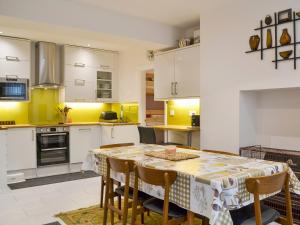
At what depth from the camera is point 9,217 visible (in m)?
3.06

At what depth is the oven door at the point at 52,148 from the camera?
192 inches

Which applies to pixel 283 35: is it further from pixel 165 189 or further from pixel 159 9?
pixel 165 189

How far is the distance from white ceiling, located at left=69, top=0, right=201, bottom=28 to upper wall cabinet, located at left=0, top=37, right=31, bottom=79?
190cm

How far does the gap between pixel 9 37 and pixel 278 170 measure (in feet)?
15.6

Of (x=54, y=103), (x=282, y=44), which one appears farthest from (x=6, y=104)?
(x=282, y=44)

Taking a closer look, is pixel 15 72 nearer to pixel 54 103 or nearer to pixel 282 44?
pixel 54 103

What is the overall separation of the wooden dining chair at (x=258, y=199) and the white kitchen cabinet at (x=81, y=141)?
3.76m

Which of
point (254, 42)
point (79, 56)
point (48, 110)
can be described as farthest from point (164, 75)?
point (48, 110)

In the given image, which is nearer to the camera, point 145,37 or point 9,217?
point 9,217

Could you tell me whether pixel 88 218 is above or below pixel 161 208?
below

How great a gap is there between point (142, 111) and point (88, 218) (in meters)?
2.95

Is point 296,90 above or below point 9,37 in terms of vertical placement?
below

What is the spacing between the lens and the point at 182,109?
5027 millimetres

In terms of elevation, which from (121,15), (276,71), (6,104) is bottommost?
(6,104)
